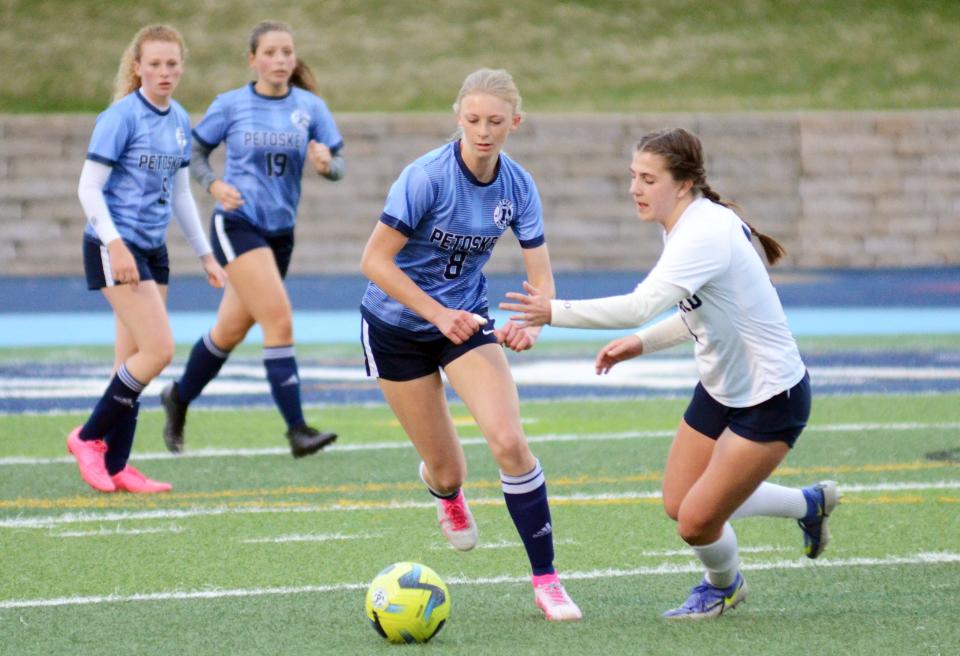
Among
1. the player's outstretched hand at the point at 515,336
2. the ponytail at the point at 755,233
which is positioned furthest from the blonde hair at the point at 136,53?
the ponytail at the point at 755,233

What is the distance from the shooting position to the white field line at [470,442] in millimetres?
9070

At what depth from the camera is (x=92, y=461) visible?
26.2ft

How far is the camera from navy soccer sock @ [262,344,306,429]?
8.88 m

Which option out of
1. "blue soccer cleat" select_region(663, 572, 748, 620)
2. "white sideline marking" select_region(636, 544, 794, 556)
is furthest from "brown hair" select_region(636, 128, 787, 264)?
"white sideline marking" select_region(636, 544, 794, 556)

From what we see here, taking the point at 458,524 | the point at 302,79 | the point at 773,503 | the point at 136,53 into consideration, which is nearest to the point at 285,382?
the point at 302,79

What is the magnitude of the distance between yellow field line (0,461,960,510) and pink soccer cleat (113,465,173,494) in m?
0.09

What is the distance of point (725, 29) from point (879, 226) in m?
7.68

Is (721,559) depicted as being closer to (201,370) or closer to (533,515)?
(533,515)

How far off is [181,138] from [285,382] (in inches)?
62.3

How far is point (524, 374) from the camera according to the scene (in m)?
12.5

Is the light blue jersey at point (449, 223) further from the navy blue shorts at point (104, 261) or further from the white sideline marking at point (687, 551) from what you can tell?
the navy blue shorts at point (104, 261)

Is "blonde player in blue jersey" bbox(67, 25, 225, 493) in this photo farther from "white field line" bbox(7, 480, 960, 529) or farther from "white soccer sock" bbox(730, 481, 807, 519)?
"white soccer sock" bbox(730, 481, 807, 519)

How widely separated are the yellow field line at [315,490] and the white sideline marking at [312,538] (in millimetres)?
885

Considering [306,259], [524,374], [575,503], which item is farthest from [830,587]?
[306,259]
